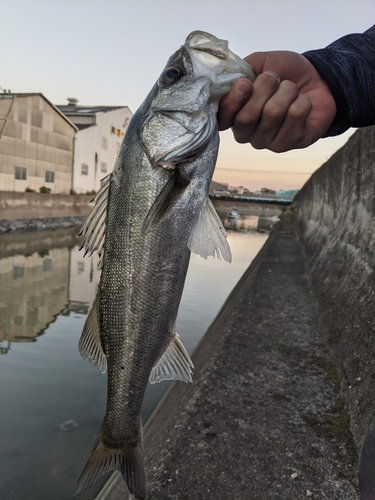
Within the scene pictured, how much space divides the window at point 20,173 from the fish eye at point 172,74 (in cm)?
3360

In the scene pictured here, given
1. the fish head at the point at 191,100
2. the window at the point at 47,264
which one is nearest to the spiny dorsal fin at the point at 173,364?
the fish head at the point at 191,100

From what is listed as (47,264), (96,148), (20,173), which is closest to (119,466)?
(47,264)

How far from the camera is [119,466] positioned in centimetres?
229

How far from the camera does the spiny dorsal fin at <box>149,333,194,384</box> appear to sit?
243 centimetres

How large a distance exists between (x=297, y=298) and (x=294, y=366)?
262cm

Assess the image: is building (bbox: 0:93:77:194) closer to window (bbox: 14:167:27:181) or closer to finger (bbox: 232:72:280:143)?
window (bbox: 14:167:27:181)

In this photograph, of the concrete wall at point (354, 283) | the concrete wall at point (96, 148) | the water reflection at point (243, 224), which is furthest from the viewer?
the water reflection at point (243, 224)

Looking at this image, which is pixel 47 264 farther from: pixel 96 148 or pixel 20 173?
pixel 96 148

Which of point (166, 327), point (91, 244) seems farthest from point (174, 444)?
point (91, 244)

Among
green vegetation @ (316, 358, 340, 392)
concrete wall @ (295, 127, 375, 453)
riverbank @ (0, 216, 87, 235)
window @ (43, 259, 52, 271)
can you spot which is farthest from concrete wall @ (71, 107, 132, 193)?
green vegetation @ (316, 358, 340, 392)

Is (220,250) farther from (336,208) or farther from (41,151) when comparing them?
(41,151)

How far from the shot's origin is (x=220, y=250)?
7.59ft

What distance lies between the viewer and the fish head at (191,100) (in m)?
2.17

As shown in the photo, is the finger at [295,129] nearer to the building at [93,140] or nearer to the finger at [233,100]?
the finger at [233,100]
